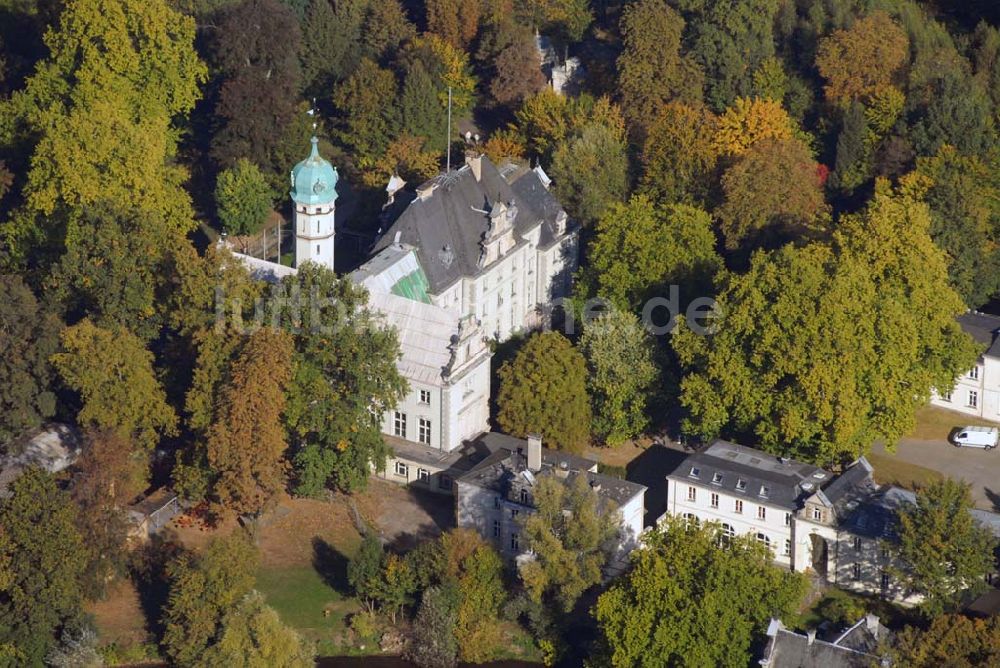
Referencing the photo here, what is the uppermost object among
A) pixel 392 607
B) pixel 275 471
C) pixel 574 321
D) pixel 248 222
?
pixel 248 222

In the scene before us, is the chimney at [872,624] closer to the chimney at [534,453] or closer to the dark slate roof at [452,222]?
the chimney at [534,453]

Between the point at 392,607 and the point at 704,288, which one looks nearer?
the point at 392,607

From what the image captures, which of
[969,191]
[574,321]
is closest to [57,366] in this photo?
[574,321]

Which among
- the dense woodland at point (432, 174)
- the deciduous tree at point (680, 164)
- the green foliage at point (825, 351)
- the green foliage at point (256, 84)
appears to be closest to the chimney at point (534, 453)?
the dense woodland at point (432, 174)

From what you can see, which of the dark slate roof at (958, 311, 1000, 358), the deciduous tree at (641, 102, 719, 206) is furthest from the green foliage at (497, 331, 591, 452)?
the dark slate roof at (958, 311, 1000, 358)

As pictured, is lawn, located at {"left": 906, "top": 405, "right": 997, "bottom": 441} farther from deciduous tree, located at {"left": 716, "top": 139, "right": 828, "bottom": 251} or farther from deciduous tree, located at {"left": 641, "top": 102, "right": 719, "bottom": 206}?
deciduous tree, located at {"left": 641, "top": 102, "right": 719, "bottom": 206}

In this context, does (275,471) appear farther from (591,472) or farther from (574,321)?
(574,321)

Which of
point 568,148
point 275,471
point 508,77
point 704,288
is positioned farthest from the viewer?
point 508,77
